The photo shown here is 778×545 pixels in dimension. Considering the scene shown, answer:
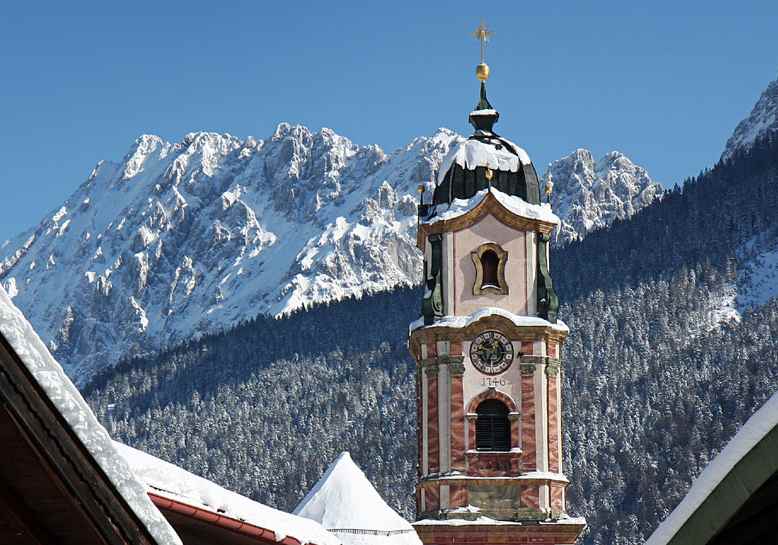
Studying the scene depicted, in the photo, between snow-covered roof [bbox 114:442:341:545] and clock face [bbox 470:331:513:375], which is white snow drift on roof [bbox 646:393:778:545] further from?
clock face [bbox 470:331:513:375]

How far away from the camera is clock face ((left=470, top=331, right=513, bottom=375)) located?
48.0 m

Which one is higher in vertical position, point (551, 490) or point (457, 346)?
point (457, 346)

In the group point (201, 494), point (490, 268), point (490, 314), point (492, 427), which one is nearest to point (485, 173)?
point (490, 268)

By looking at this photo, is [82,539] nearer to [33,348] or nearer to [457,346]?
[33,348]

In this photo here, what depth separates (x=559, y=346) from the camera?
49531 millimetres

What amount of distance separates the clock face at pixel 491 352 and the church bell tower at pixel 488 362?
3 centimetres

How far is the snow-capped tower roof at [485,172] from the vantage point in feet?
164

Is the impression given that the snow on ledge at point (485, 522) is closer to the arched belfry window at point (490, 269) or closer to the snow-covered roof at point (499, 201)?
the arched belfry window at point (490, 269)

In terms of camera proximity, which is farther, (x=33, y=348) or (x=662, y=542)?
(x=662, y=542)

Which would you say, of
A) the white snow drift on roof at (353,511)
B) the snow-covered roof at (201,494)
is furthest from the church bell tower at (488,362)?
the snow-covered roof at (201,494)

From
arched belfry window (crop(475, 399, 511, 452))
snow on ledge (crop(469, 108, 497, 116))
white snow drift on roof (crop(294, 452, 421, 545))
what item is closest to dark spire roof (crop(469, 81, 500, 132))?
snow on ledge (crop(469, 108, 497, 116))

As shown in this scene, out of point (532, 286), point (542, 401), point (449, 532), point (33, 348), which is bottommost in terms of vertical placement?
point (33, 348)

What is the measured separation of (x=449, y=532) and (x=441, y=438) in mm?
2921

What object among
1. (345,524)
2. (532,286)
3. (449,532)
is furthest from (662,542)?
(532,286)
